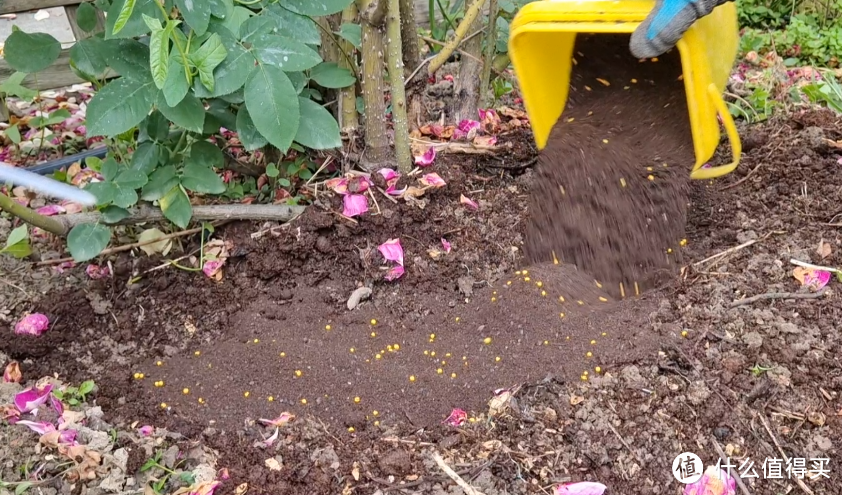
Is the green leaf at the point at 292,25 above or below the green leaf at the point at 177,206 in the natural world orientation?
above

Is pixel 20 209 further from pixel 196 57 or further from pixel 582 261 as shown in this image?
pixel 582 261

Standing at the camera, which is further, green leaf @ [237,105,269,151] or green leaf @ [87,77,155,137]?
green leaf @ [237,105,269,151]

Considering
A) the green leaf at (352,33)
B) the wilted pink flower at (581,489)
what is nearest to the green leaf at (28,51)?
the green leaf at (352,33)

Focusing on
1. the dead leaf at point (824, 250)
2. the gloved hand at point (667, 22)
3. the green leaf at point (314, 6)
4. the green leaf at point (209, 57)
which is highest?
the gloved hand at point (667, 22)

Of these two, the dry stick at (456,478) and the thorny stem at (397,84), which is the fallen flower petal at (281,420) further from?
the thorny stem at (397,84)

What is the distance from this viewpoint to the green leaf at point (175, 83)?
1277 mm

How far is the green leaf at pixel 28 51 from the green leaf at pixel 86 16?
8 centimetres

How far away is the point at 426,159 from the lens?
6.13 feet

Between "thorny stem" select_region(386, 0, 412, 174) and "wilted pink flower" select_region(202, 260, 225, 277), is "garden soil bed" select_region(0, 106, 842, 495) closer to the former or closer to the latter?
"wilted pink flower" select_region(202, 260, 225, 277)

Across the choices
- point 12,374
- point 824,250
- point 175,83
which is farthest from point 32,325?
point 824,250

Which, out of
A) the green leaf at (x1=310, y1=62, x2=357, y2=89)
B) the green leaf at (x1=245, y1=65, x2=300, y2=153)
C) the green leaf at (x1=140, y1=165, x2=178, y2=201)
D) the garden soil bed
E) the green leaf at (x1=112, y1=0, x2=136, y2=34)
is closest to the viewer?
the green leaf at (x1=112, y1=0, x2=136, y2=34)

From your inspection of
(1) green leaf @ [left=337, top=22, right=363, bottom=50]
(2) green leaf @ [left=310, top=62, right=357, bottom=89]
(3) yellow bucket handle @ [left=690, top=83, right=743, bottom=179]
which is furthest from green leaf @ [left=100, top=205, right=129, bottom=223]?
(3) yellow bucket handle @ [left=690, top=83, right=743, bottom=179]

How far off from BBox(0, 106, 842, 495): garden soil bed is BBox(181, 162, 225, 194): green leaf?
199 mm

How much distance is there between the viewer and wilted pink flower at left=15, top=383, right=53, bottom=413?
4.32 feet
